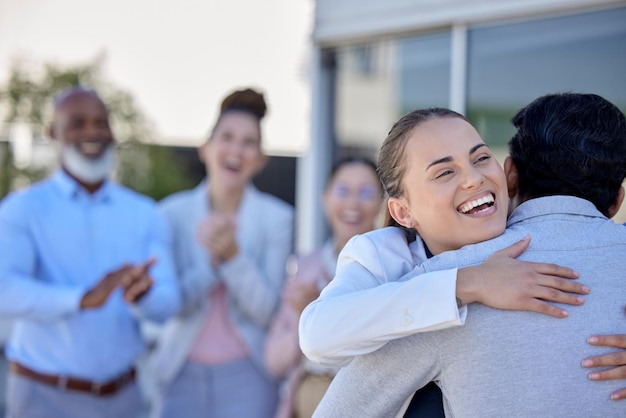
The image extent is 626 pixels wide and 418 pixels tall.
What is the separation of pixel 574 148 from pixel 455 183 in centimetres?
23

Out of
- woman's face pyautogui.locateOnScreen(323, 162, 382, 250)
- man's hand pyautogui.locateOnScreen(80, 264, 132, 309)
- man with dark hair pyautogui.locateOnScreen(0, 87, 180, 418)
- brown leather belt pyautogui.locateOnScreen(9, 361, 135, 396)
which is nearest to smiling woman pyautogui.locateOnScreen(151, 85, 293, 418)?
man with dark hair pyautogui.locateOnScreen(0, 87, 180, 418)

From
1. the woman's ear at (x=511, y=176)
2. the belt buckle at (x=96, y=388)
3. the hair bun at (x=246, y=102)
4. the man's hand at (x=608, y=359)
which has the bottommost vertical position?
the belt buckle at (x=96, y=388)

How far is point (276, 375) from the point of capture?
3.58 m

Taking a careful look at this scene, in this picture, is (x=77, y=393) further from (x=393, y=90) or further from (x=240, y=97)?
(x=393, y=90)

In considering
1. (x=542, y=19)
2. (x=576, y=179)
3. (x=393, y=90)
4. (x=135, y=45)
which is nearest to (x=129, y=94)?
(x=135, y=45)

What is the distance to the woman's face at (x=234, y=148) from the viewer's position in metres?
3.92

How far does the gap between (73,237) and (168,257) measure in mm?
466

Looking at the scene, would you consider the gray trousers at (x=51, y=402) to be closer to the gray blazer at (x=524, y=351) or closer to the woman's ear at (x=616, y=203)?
the gray blazer at (x=524, y=351)

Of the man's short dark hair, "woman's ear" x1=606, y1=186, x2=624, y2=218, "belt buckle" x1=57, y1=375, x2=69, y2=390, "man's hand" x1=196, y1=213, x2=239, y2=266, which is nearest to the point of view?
the man's short dark hair

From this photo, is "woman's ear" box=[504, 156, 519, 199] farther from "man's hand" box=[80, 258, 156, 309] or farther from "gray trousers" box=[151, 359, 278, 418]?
"gray trousers" box=[151, 359, 278, 418]

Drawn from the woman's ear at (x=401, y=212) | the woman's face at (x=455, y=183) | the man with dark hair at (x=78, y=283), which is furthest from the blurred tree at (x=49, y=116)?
the woman's face at (x=455, y=183)

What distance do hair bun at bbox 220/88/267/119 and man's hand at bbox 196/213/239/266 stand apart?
581mm

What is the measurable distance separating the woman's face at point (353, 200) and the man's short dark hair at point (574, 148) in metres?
1.75

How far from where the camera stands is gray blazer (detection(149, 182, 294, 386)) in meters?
3.83
